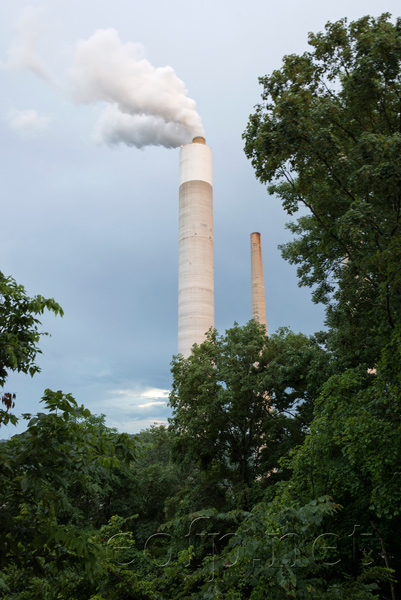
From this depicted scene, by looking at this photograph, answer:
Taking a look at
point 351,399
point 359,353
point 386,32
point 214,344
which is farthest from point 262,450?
point 386,32

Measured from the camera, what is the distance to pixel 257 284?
45812mm

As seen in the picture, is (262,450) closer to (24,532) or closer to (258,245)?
(24,532)

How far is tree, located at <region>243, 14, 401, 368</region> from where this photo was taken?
9617mm

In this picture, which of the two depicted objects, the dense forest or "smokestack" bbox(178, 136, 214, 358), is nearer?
the dense forest

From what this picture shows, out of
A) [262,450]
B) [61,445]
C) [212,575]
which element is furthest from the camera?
[262,450]

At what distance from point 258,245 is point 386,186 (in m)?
37.4

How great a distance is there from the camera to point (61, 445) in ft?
12.8

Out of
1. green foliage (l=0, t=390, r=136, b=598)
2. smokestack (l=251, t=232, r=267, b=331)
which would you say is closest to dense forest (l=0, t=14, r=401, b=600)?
green foliage (l=0, t=390, r=136, b=598)

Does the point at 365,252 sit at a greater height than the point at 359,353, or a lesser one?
greater

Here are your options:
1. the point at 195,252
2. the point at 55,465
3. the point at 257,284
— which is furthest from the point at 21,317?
the point at 257,284

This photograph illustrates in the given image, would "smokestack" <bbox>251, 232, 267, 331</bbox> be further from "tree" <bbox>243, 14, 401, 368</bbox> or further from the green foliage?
the green foliage

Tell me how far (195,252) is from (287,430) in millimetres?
15915

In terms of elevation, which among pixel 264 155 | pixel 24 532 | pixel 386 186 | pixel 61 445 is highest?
pixel 264 155

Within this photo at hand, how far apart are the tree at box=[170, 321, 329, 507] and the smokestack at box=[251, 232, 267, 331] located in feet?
82.8
